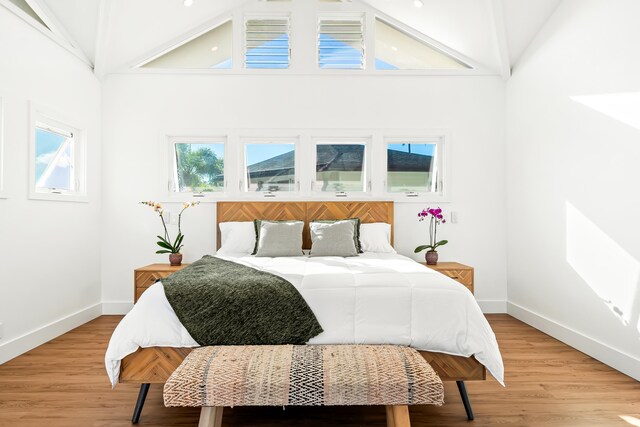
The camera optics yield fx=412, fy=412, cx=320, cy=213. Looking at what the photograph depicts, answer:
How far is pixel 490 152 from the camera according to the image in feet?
15.3

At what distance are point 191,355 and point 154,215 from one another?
9.65ft

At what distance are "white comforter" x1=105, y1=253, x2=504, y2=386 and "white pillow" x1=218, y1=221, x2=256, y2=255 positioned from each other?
1.62 m

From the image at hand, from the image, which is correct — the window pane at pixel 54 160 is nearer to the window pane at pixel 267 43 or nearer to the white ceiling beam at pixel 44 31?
the white ceiling beam at pixel 44 31

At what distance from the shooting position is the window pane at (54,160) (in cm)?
371

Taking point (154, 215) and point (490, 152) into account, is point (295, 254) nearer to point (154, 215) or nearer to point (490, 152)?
point (154, 215)

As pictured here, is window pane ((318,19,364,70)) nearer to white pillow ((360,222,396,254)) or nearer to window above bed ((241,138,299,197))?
window above bed ((241,138,299,197))

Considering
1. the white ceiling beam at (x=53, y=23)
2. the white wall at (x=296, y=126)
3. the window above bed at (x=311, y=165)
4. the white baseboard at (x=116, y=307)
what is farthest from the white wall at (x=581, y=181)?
the white ceiling beam at (x=53, y=23)

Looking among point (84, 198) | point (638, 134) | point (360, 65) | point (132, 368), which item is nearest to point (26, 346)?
point (84, 198)

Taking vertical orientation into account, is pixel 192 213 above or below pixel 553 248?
above

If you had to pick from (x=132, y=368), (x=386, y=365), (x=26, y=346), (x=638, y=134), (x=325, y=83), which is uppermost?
(x=325, y=83)

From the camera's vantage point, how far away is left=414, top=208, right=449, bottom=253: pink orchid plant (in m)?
4.29

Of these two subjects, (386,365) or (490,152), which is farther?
(490,152)

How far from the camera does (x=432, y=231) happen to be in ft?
15.2

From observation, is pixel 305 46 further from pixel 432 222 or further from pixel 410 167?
pixel 432 222
